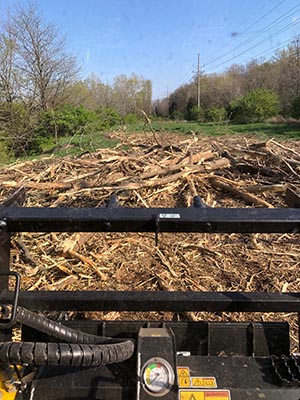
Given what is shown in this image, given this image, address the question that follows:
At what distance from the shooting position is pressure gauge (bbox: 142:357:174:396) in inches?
50.9

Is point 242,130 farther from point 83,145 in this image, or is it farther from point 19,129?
point 19,129

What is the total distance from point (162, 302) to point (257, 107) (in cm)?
4392

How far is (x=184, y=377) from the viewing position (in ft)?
4.76

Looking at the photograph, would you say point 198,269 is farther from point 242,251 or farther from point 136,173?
point 136,173

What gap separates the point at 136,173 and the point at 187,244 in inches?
91.9

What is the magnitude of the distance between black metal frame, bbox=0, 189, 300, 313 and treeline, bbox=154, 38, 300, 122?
3748 centimetres

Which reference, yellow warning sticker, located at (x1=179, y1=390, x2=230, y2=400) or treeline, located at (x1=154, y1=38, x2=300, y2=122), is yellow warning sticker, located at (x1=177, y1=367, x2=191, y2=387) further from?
treeline, located at (x1=154, y1=38, x2=300, y2=122)

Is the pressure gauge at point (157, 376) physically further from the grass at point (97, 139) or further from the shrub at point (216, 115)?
the shrub at point (216, 115)

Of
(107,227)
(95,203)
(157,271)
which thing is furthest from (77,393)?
(95,203)

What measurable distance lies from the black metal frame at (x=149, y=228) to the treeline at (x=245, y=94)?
37484mm

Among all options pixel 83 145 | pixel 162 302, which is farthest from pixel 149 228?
pixel 83 145

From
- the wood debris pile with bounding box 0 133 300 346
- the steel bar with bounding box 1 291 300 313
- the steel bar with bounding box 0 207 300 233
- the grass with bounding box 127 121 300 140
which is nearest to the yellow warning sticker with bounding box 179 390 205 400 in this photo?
the steel bar with bounding box 1 291 300 313

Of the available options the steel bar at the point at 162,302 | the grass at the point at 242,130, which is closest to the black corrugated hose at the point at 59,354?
the steel bar at the point at 162,302

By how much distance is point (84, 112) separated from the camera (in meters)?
33.0
